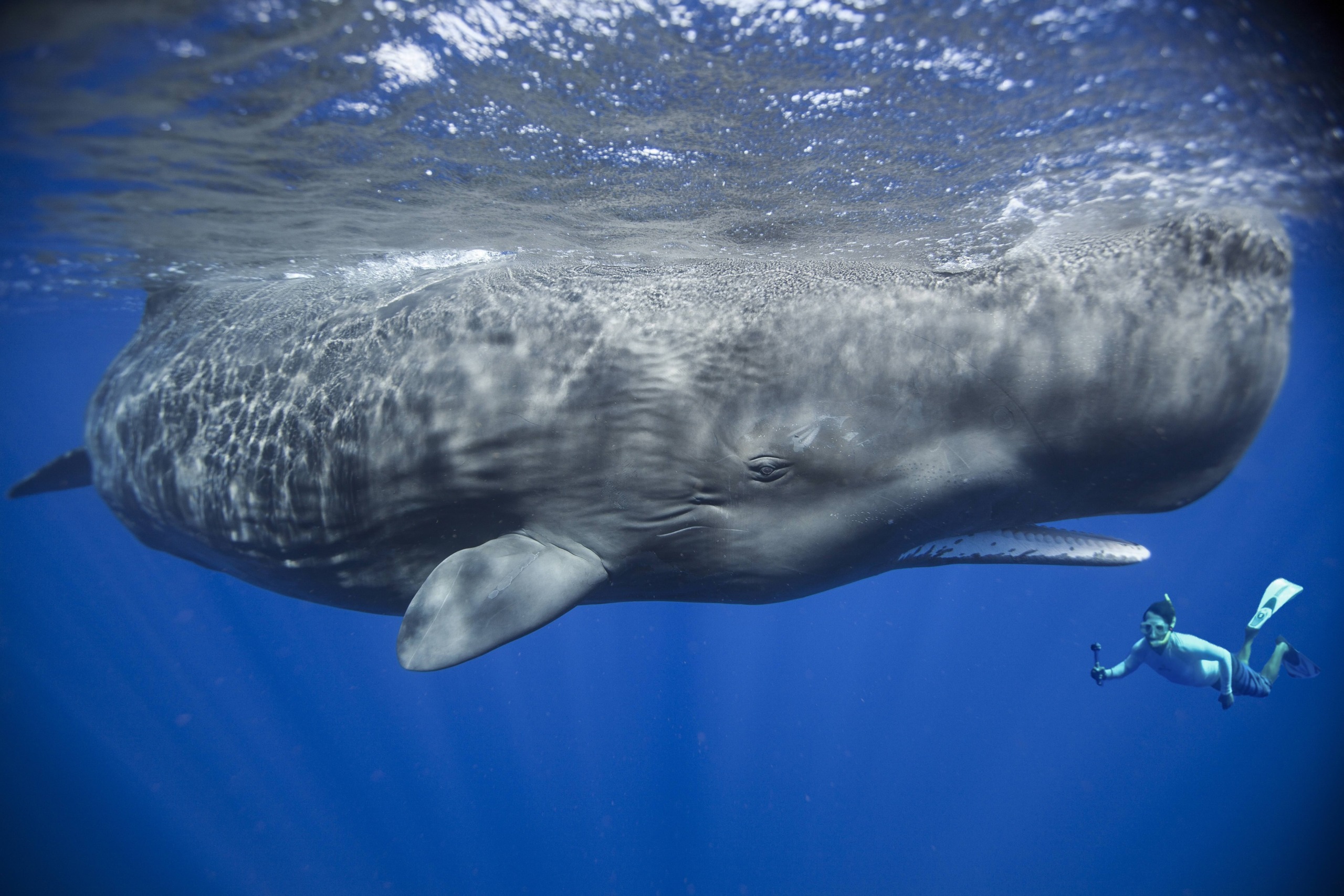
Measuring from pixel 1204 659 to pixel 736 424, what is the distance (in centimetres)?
1466

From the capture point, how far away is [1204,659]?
12594mm

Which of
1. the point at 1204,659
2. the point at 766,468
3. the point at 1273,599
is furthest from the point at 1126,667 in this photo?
the point at 766,468

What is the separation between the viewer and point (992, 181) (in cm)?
547

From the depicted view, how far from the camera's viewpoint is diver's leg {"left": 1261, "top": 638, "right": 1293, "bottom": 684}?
44.5ft

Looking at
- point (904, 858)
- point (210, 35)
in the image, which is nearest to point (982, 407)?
point (210, 35)

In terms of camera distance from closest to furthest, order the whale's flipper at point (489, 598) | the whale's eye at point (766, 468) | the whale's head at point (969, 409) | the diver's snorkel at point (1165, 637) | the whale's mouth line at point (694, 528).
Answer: the whale's head at point (969, 409), the whale's flipper at point (489, 598), the whale's eye at point (766, 468), the whale's mouth line at point (694, 528), the diver's snorkel at point (1165, 637)

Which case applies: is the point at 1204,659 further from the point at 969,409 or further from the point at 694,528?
the point at 694,528

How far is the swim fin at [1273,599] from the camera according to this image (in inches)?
471

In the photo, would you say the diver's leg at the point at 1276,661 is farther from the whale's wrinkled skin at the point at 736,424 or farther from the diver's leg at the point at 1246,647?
the whale's wrinkled skin at the point at 736,424

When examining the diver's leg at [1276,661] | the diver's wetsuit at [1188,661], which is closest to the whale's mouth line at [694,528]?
the diver's wetsuit at [1188,661]

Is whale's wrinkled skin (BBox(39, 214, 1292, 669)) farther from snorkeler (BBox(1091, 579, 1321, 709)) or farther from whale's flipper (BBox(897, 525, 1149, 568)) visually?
snorkeler (BBox(1091, 579, 1321, 709))

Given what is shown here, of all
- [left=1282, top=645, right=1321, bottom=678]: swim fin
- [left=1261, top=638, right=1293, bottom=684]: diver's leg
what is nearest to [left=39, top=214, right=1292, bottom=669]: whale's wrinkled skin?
[left=1282, top=645, right=1321, bottom=678]: swim fin

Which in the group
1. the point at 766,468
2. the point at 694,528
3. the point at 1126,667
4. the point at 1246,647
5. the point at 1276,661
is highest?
the point at 766,468

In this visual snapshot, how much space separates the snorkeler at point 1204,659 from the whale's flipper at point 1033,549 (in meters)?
10.6
